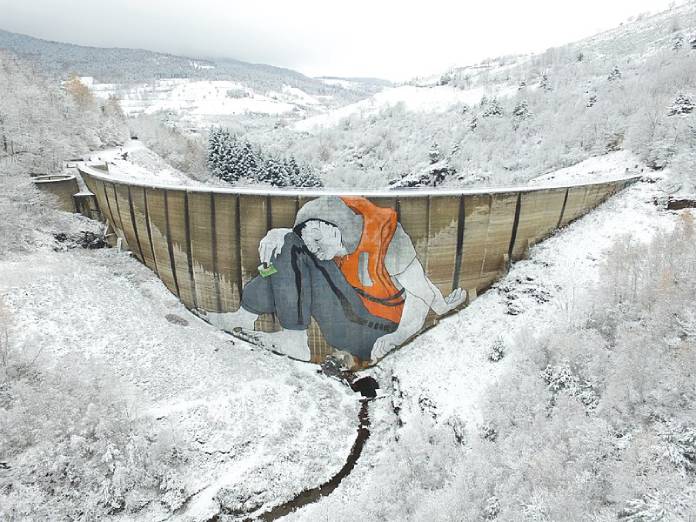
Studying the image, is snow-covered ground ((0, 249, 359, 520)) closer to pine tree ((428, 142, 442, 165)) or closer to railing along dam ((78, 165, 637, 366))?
railing along dam ((78, 165, 637, 366))

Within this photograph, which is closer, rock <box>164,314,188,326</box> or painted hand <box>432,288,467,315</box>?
painted hand <box>432,288,467,315</box>

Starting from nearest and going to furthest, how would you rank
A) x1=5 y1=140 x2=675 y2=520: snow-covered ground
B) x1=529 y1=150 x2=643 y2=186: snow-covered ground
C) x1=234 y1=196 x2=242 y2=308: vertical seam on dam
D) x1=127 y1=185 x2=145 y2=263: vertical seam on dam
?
x1=5 y1=140 x2=675 y2=520: snow-covered ground < x1=234 y1=196 x2=242 y2=308: vertical seam on dam < x1=127 y1=185 x2=145 y2=263: vertical seam on dam < x1=529 y1=150 x2=643 y2=186: snow-covered ground

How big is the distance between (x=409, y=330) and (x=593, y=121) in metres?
29.2

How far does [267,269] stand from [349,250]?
4571 millimetres

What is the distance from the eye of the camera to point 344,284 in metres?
21.6

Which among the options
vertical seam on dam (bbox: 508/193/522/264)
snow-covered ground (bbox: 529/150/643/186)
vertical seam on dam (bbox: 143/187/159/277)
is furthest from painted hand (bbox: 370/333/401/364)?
vertical seam on dam (bbox: 143/187/159/277)

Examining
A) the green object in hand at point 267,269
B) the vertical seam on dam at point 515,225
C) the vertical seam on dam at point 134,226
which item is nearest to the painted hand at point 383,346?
the green object in hand at point 267,269

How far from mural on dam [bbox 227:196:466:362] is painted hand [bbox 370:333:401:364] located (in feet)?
0.18

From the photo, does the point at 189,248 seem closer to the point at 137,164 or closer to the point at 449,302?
the point at 449,302

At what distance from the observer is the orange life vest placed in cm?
2092

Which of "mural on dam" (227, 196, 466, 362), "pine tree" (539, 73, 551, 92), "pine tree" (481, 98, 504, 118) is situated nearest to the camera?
"mural on dam" (227, 196, 466, 362)

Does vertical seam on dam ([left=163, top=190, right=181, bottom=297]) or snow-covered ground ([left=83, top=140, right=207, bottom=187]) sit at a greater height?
snow-covered ground ([left=83, top=140, right=207, bottom=187])

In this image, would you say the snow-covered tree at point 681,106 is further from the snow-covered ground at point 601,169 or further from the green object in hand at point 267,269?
the green object in hand at point 267,269

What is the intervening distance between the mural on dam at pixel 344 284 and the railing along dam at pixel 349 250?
0.05 m
